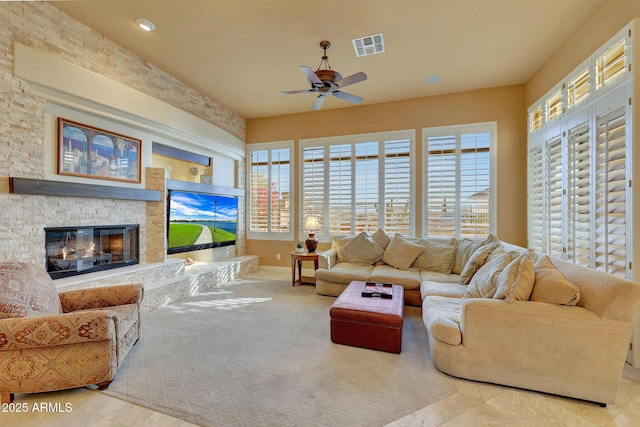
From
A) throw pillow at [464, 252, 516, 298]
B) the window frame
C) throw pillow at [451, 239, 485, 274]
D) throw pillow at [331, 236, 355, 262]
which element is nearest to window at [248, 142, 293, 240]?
the window frame

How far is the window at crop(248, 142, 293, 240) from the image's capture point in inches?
234


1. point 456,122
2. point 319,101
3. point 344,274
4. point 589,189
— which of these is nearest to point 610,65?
point 589,189

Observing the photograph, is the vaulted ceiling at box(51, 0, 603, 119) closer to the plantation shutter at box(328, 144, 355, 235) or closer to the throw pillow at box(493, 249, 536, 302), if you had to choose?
the plantation shutter at box(328, 144, 355, 235)

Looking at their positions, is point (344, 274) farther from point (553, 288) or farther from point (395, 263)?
point (553, 288)

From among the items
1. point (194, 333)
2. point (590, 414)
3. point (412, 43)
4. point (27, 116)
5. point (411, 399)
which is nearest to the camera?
point (590, 414)

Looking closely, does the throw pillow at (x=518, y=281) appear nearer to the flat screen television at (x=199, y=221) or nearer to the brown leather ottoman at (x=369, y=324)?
the brown leather ottoman at (x=369, y=324)

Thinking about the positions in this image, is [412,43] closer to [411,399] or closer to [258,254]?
[411,399]

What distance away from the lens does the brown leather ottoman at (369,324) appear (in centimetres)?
255

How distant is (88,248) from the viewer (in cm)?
343

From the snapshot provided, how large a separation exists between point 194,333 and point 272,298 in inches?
54.2

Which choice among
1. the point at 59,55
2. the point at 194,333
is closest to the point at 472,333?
the point at 194,333

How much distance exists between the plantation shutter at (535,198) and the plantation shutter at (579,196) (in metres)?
0.79

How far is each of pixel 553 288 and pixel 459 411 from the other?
3.62 ft

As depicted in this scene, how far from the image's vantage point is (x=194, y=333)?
2.97 metres
